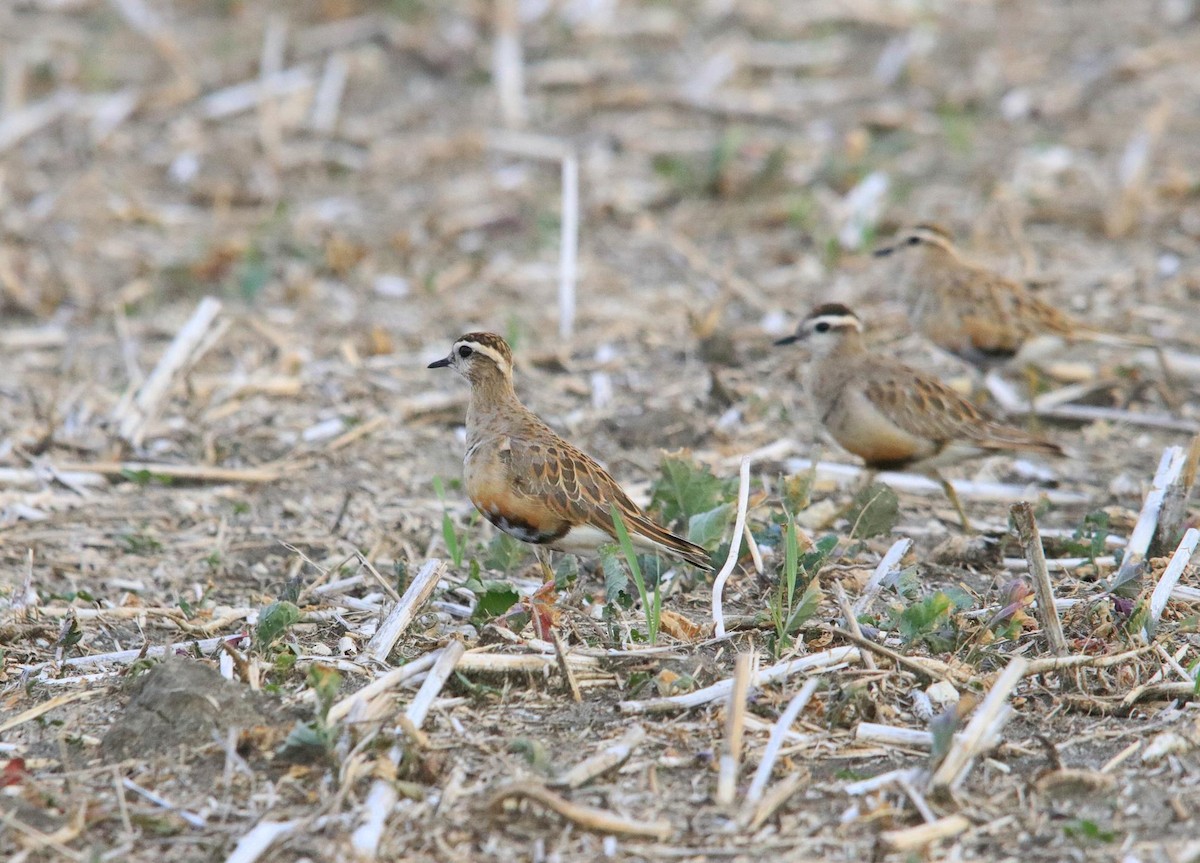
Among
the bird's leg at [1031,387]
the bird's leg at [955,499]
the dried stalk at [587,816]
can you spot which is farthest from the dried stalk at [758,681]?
the bird's leg at [1031,387]

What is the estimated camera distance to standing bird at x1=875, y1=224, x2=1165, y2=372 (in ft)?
31.3

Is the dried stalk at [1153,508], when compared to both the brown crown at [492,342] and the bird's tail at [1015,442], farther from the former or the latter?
the brown crown at [492,342]

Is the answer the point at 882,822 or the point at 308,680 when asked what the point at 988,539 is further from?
the point at 308,680

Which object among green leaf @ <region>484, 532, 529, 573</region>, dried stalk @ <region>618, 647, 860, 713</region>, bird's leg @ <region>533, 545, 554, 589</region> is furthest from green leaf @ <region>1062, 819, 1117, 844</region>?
green leaf @ <region>484, 532, 529, 573</region>

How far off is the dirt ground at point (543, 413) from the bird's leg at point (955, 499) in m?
0.10

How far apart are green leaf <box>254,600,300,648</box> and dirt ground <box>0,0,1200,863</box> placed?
2 cm

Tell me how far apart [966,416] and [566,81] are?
7.09 meters

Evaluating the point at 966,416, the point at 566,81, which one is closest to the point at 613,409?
the point at 966,416

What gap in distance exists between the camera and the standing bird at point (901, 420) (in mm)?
8297

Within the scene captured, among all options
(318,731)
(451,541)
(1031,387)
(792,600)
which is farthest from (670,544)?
(1031,387)

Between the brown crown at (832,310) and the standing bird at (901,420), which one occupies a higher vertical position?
the brown crown at (832,310)

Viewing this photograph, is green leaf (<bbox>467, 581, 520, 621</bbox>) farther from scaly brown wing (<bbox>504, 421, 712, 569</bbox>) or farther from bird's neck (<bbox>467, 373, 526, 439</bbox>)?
bird's neck (<bbox>467, 373, 526, 439</bbox>)

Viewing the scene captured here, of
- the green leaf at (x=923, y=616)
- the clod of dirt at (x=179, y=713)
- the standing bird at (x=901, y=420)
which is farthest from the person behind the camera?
the standing bird at (x=901, y=420)

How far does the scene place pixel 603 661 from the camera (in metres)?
5.97
